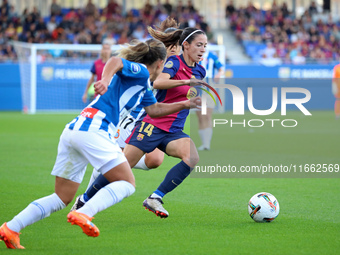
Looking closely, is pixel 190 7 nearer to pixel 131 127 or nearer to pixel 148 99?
pixel 131 127

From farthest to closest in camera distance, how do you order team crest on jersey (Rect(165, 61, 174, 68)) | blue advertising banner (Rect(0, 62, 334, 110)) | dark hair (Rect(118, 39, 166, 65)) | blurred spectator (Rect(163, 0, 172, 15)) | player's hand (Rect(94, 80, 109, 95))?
blurred spectator (Rect(163, 0, 172, 15))
blue advertising banner (Rect(0, 62, 334, 110))
team crest on jersey (Rect(165, 61, 174, 68))
dark hair (Rect(118, 39, 166, 65))
player's hand (Rect(94, 80, 109, 95))

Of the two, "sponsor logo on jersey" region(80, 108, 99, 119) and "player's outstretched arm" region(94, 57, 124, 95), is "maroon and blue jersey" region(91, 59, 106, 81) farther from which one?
"player's outstretched arm" region(94, 57, 124, 95)

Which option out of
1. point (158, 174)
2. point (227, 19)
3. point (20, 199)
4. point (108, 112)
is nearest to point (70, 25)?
point (227, 19)

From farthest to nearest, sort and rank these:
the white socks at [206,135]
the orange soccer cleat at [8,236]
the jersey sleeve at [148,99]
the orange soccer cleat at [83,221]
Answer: the white socks at [206,135], the jersey sleeve at [148,99], the orange soccer cleat at [8,236], the orange soccer cleat at [83,221]

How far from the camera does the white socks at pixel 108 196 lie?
15.2 ft

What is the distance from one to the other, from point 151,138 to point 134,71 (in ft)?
5.88

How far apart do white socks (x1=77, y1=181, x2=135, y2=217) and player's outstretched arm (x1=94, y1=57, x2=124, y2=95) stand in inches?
30.2

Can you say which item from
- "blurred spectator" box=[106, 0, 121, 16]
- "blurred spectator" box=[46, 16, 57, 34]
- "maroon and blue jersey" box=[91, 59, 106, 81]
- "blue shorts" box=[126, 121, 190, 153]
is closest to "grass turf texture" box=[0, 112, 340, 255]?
"blue shorts" box=[126, 121, 190, 153]

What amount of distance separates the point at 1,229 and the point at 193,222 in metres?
2.10

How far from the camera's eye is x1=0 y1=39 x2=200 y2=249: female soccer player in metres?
4.73

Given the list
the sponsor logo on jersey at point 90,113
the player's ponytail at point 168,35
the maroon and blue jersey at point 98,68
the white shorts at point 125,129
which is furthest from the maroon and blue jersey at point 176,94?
the maroon and blue jersey at point 98,68

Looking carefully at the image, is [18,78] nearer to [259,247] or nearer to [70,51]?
[70,51]

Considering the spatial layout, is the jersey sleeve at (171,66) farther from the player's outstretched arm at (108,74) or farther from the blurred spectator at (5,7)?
the blurred spectator at (5,7)

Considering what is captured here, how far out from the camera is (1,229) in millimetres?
4742
